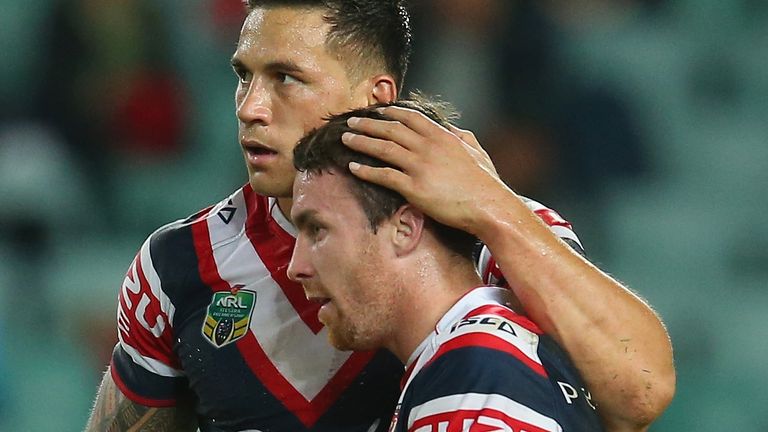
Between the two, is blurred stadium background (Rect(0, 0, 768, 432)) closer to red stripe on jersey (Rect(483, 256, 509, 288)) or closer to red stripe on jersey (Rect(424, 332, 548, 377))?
red stripe on jersey (Rect(483, 256, 509, 288))

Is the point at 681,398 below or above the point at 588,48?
below

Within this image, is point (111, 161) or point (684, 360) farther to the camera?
point (111, 161)

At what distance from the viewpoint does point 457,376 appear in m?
2.21

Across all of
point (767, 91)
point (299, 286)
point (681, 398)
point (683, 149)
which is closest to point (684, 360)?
point (681, 398)

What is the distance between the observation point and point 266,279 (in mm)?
3061

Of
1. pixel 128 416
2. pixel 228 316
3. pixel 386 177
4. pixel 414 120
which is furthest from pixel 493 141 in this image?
pixel 386 177

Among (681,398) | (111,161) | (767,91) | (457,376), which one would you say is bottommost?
(681,398)

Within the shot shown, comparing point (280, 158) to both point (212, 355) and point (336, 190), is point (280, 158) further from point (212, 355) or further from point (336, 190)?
point (212, 355)

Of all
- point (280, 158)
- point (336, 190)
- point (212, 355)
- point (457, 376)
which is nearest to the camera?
point (457, 376)

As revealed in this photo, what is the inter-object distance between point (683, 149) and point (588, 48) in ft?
2.26

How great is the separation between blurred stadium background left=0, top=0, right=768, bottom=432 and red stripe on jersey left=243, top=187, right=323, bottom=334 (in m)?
2.84

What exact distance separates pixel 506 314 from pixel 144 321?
43.5 inches

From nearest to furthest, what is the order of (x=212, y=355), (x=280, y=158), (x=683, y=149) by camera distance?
(x=280, y=158), (x=212, y=355), (x=683, y=149)

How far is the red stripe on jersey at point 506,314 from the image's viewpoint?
237 centimetres
